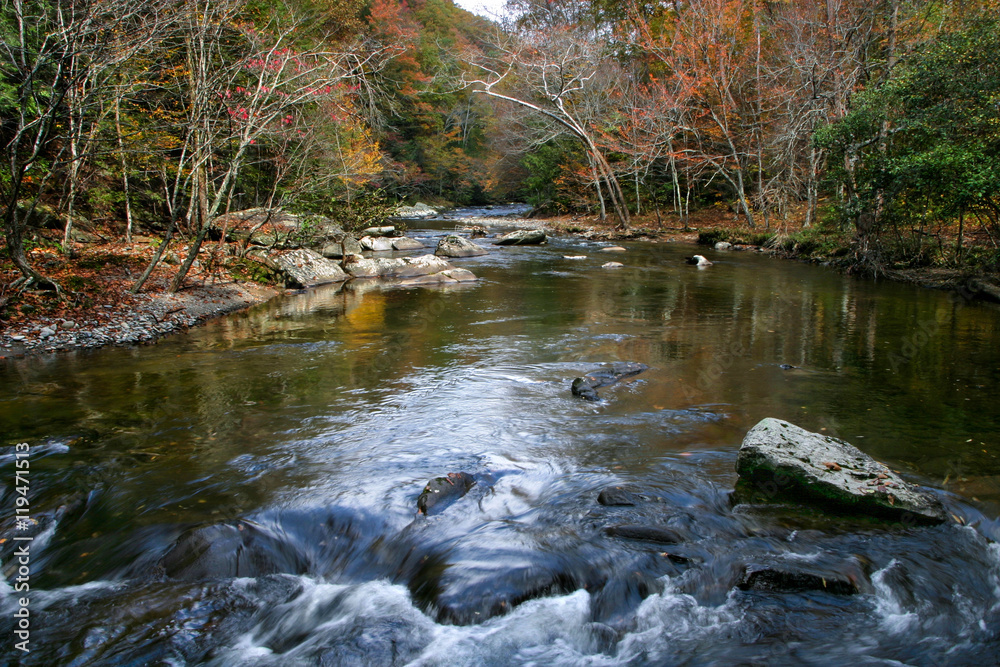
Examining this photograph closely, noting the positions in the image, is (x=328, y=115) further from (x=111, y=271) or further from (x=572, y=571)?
(x=572, y=571)

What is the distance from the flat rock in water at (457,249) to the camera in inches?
756

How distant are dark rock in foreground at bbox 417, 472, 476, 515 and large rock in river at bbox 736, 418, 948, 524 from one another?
6.60ft

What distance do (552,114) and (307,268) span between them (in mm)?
14948

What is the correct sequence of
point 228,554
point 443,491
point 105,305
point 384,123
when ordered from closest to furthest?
point 228,554, point 443,491, point 105,305, point 384,123

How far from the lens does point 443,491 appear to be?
4344 mm

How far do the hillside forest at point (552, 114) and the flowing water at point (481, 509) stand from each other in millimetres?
3976

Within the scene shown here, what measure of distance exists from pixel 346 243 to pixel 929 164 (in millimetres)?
14040

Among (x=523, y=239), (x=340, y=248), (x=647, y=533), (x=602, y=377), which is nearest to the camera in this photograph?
(x=647, y=533)

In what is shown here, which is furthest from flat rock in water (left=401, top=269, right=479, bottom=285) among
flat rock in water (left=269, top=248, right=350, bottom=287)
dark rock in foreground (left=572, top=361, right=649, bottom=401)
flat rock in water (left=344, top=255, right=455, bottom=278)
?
dark rock in foreground (left=572, top=361, right=649, bottom=401)

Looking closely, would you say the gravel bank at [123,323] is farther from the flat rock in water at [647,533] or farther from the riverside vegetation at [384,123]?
the flat rock in water at [647,533]

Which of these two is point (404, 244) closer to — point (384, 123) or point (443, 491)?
point (384, 123)

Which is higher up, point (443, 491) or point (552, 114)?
point (552, 114)

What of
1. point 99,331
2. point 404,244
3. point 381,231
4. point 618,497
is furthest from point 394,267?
point 618,497

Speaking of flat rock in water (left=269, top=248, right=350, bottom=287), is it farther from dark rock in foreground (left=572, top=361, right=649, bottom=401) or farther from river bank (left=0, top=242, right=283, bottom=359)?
dark rock in foreground (left=572, top=361, right=649, bottom=401)
